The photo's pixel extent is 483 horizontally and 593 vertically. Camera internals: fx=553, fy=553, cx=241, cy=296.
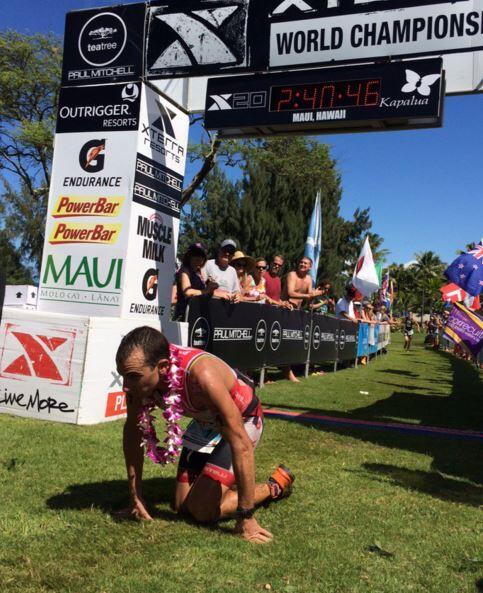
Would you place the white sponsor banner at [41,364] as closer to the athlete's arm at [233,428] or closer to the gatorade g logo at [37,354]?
the gatorade g logo at [37,354]

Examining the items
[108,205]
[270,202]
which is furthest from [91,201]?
[270,202]

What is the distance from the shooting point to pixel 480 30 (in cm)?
666

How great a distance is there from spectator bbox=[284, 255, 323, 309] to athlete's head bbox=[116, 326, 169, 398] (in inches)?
316

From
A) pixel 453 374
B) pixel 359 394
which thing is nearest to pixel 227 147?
pixel 453 374

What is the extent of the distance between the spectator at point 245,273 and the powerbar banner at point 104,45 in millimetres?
3313

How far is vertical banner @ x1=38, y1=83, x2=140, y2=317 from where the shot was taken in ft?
21.9

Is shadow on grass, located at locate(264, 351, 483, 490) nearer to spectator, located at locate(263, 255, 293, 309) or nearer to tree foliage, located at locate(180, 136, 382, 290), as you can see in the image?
spectator, located at locate(263, 255, 293, 309)

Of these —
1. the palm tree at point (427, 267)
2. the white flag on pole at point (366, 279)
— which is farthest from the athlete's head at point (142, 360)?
the palm tree at point (427, 267)

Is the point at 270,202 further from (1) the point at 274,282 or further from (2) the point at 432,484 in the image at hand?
(2) the point at 432,484

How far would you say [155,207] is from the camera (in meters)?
7.09

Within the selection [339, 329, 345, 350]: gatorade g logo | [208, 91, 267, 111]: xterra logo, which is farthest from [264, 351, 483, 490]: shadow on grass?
[208, 91, 267, 111]: xterra logo

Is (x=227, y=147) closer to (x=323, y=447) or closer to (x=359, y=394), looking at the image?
(x=359, y=394)

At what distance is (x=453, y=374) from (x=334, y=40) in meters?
12.1

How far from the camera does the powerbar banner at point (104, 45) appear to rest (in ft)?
23.8
